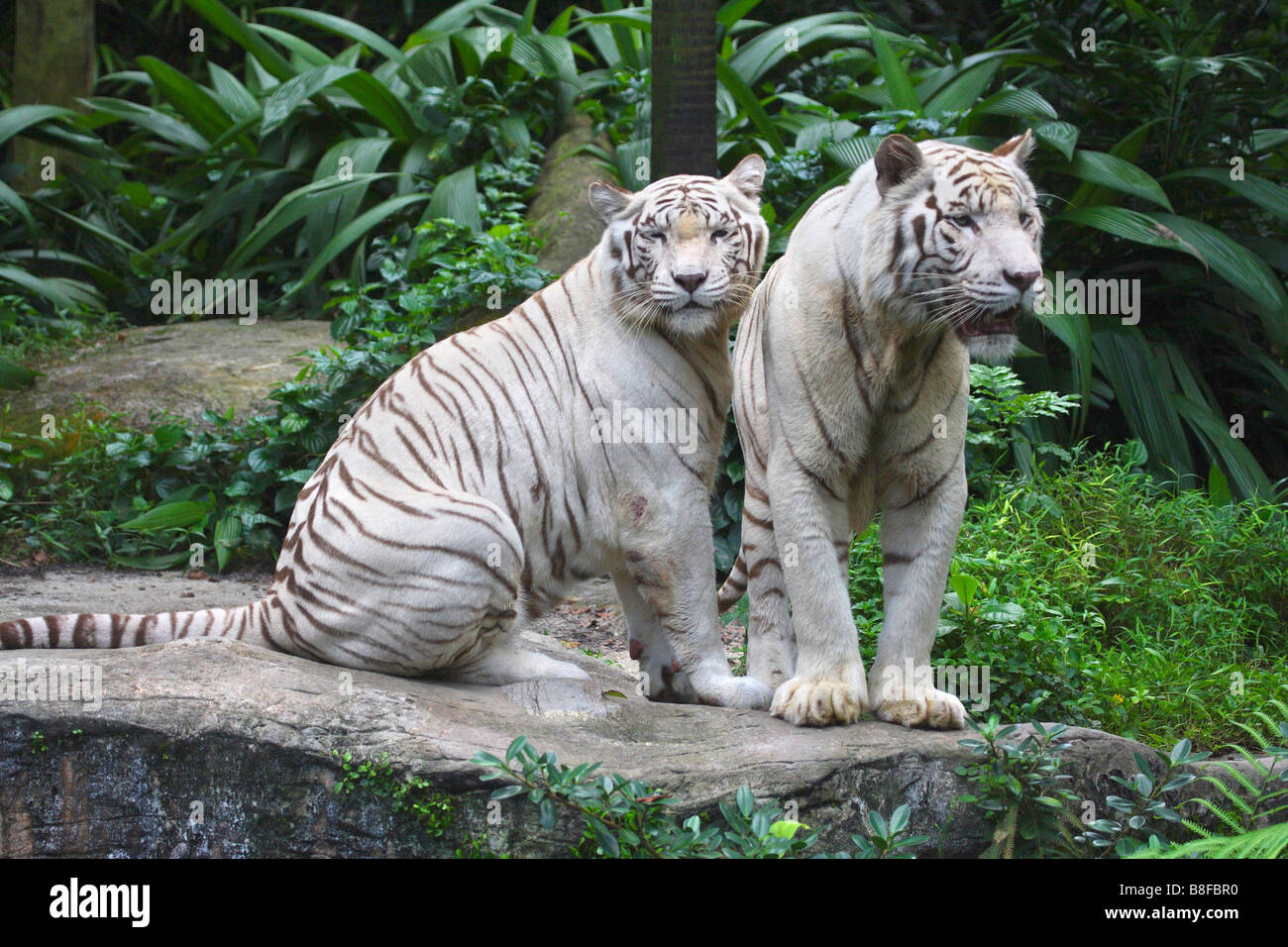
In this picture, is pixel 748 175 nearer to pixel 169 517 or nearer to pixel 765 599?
pixel 765 599

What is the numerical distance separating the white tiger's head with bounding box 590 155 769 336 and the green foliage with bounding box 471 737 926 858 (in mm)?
1295

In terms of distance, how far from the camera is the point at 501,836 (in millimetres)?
2869

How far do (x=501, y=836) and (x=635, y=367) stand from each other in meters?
1.35

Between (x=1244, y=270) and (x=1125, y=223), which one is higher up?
(x=1125, y=223)

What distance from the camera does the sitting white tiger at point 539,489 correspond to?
3346 mm

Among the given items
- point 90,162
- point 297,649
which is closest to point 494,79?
point 90,162

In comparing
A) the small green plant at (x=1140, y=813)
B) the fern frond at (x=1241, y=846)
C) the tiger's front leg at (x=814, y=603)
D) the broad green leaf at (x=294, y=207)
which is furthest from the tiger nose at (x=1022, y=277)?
the broad green leaf at (x=294, y=207)

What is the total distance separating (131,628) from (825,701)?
1950 millimetres

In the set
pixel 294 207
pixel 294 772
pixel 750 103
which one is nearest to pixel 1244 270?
pixel 750 103

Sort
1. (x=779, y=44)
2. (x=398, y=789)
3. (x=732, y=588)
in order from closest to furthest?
(x=398, y=789) < (x=732, y=588) < (x=779, y=44)

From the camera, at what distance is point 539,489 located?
3543 mm
